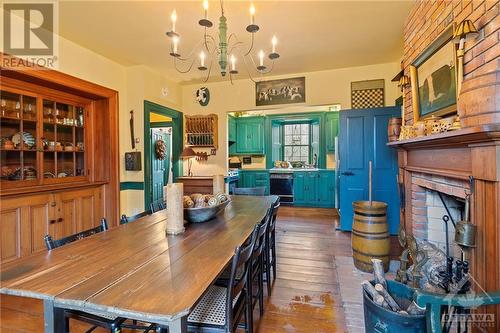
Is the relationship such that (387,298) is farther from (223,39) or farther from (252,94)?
(252,94)

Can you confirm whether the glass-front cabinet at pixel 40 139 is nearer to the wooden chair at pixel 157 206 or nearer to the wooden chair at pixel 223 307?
the wooden chair at pixel 157 206

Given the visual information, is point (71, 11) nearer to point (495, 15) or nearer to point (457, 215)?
point (495, 15)

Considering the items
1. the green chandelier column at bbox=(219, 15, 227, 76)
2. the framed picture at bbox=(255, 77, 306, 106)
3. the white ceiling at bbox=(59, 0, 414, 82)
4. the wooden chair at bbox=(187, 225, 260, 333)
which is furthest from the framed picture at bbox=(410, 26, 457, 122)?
the framed picture at bbox=(255, 77, 306, 106)

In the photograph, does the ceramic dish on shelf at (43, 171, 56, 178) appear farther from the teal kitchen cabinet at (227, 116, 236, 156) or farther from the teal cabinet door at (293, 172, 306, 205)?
the teal cabinet door at (293, 172, 306, 205)

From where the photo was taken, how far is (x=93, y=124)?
383cm

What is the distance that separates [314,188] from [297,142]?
164cm

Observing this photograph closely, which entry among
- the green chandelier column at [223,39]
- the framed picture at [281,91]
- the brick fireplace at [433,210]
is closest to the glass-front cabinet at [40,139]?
the green chandelier column at [223,39]

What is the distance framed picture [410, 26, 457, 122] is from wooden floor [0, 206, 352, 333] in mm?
1776

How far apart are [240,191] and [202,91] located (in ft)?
8.29

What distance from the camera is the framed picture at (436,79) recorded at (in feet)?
5.86

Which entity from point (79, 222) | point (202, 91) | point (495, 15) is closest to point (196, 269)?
point (495, 15)

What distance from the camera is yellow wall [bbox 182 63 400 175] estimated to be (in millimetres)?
4180

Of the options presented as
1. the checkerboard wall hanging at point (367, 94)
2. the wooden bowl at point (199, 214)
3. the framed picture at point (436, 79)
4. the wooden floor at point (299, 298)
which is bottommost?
the wooden floor at point (299, 298)

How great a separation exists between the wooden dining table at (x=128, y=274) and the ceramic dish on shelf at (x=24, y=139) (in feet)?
7.07
